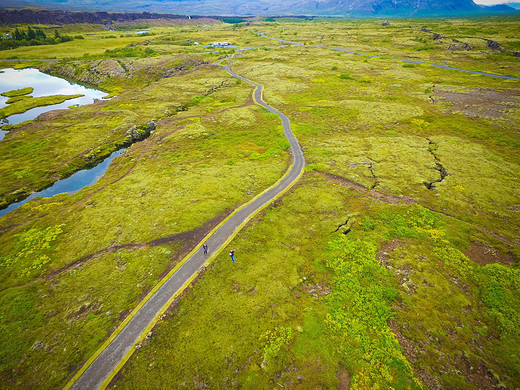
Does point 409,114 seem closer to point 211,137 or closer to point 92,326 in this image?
point 211,137

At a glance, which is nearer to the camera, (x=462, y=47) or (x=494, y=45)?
(x=494, y=45)

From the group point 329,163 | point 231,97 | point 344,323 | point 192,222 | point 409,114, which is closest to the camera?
point 344,323

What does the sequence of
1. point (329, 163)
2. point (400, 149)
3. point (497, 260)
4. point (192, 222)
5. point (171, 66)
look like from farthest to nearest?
point (171, 66), point (400, 149), point (329, 163), point (192, 222), point (497, 260)

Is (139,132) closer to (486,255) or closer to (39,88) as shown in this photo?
(486,255)

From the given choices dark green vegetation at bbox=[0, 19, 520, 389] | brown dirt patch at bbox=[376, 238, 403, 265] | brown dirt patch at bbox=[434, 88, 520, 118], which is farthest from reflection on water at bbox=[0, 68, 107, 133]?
brown dirt patch at bbox=[434, 88, 520, 118]

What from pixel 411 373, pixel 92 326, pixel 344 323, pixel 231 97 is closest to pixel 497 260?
pixel 411 373

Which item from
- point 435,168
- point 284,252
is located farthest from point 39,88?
point 435,168

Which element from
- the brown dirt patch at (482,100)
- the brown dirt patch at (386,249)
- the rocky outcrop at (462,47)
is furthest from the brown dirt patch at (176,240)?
the rocky outcrop at (462,47)
